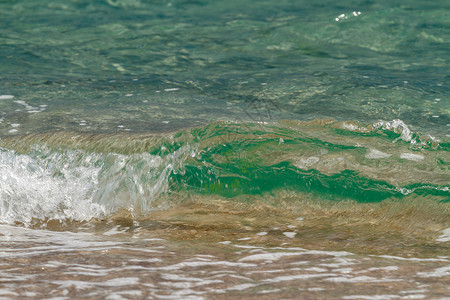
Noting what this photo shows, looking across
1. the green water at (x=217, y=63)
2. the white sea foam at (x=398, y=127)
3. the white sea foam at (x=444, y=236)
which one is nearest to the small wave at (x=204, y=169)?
the white sea foam at (x=398, y=127)

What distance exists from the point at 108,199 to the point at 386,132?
2.34 m

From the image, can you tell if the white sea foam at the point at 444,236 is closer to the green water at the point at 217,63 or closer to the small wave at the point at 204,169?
the small wave at the point at 204,169

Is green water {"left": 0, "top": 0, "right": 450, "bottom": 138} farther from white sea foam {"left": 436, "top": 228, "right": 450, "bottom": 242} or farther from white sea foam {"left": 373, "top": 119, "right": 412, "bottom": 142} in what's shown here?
white sea foam {"left": 436, "top": 228, "right": 450, "bottom": 242}

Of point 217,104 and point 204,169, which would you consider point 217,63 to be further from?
point 204,169

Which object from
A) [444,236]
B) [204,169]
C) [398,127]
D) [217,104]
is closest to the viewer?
[444,236]

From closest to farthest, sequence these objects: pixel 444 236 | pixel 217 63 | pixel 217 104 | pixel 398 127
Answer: pixel 444 236 < pixel 398 127 < pixel 217 104 < pixel 217 63

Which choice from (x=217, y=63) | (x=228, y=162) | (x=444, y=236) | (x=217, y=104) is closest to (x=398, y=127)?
(x=228, y=162)

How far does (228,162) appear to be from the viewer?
4895 millimetres

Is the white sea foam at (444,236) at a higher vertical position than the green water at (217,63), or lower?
lower

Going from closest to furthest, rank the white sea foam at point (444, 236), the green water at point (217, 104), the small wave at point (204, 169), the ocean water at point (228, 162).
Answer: the ocean water at point (228, 162)
the white sea foam at point (444, 236)
the small wave at point (204, 169)
the green water at point (217, 104)

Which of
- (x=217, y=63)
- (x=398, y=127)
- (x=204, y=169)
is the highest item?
(x=217, y=63)

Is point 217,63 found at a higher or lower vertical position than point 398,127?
higher

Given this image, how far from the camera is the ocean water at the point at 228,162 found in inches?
121

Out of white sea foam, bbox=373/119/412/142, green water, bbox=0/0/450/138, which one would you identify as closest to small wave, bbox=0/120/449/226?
white sea foam, bbox=373/119/412/142
